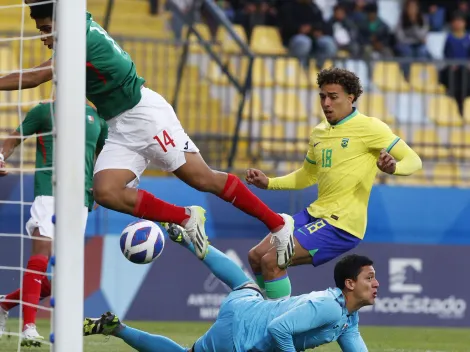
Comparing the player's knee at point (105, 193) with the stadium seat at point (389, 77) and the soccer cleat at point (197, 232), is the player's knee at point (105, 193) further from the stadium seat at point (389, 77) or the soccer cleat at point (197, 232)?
the stadium seat at point (389, 77)

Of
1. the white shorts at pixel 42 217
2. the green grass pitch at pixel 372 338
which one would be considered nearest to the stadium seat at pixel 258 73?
the green grass pitch at pixel 372 338

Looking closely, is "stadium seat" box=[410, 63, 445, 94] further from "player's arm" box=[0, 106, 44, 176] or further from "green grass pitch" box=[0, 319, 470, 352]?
"player's arm" box=[0, 106, 44, 176]

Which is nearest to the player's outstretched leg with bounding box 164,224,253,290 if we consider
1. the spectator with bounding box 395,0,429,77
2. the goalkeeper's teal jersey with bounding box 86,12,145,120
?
the goalkeeper's teal jersey with bounding box 86,12,145,120

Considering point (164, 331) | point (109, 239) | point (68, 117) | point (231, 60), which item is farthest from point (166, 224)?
point (231, 60)

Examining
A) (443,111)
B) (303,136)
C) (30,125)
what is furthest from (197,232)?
(443,111)

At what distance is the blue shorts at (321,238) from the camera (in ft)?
28.2

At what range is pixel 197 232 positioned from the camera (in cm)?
752

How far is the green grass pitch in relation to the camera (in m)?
9.01

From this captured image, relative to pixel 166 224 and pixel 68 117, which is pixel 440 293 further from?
pixel 68 117

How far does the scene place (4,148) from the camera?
932cm

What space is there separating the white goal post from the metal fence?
8.14 m

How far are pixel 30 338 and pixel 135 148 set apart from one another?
1.75 meters

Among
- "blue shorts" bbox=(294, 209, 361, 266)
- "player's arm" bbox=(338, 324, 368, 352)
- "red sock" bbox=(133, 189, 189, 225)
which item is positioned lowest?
"player's arm" bbox=(338, 324, 368, 352)

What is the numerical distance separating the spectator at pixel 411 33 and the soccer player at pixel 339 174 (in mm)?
9453
